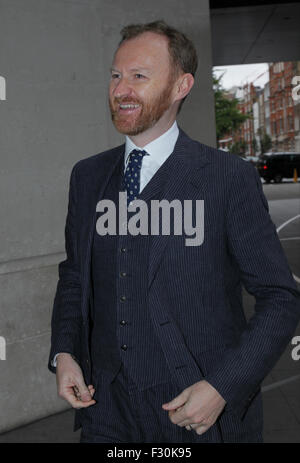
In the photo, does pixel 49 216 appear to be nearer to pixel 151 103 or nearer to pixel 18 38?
pixel 18 38

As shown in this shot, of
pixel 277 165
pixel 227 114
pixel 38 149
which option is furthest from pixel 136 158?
pixel 227 114

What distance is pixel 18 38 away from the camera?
4172mm

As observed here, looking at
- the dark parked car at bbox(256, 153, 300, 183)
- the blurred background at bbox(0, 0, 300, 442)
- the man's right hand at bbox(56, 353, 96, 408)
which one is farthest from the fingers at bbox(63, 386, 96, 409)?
the dark parked car at bbox(256, 153, 300, 183)

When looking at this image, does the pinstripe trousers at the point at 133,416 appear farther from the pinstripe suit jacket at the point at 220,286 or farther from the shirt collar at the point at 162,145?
the shirt collar at the point at 162,145

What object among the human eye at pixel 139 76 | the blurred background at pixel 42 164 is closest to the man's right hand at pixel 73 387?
the human eye at pixel 139 76

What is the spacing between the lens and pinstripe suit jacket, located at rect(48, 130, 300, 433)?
1674 millimetres

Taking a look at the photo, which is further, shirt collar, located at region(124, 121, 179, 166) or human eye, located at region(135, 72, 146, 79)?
shirt collar, located at region(124, 121, 179, 166)

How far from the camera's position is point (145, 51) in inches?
73.2

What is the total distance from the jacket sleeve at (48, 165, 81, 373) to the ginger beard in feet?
1.19

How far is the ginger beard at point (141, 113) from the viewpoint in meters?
1.83

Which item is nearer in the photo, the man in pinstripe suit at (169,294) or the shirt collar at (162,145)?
the man in pinstripe suit at (169,294)

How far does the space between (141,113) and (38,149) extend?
261cm

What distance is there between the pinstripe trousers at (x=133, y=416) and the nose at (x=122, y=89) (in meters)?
0.80

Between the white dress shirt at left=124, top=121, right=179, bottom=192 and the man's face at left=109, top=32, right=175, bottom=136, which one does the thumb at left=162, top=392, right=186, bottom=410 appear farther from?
the man's face at left=109, top=32, right=175, bottom=136
